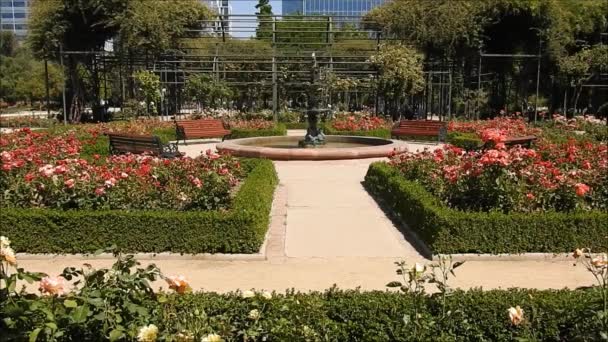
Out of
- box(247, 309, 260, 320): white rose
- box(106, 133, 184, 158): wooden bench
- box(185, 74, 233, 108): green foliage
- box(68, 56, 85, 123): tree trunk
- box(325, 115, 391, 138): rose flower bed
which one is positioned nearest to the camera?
box(247, 309, 260, 320): white rose

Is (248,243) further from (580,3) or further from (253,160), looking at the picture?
(580,3)

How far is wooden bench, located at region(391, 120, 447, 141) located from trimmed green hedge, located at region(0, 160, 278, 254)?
40.0 ft

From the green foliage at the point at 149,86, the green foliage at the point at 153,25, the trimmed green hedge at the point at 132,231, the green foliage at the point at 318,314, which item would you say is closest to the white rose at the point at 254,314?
the green foliage at the point at 318,314

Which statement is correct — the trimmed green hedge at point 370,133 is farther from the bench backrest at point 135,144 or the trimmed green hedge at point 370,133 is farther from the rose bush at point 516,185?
the rose bush at point 516,185

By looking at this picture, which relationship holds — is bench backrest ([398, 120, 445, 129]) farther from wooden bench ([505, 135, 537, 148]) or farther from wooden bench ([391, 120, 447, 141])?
wooden bench ([505, 135, 537, 148])

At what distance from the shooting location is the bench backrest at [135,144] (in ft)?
35.5

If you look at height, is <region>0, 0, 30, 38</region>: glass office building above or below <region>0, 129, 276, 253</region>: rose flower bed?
above

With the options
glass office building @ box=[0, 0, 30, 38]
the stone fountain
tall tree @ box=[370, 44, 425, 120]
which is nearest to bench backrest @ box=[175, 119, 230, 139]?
the stone fountain

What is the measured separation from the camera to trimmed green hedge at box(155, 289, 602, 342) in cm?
331

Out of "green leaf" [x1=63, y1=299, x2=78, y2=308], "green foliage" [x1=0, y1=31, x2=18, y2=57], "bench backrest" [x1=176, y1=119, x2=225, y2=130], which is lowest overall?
"green leaf" [x1=63, y1=299, x2=78, y2=308]

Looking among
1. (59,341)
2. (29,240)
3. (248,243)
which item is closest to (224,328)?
(59,341)

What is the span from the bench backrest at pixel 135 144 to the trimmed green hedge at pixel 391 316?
7.39 metres

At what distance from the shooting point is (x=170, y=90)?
101ft

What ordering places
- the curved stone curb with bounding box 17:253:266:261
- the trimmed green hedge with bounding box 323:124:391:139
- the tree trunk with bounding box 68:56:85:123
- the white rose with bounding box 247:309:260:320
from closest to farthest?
the white rose with bounding box 247:309:260:320 → the curved stone curb with bounding box 17:253:266:261 → the trimmed green hedge with bounding box 323:124:391:139 → the tree trunk with bounding box 68:56:85:123
